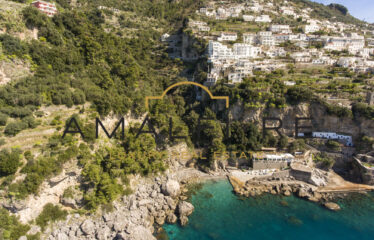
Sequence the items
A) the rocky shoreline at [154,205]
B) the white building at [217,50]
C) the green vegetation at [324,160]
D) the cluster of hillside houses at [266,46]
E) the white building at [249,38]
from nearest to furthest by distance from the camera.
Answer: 1. the rocky shoreline at [154,205]
2. the green vegetation at [324,160]
3. the cluster of hillside houses at [266,46]
4. the white building at [217,50]
5. the white building at [249,38]

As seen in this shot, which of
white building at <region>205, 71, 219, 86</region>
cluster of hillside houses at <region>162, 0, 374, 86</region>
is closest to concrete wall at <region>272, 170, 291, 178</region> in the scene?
cluster of hillside houses at <region>162, 0, 374, 86</region>

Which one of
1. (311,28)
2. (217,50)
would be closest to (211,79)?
(217,50)

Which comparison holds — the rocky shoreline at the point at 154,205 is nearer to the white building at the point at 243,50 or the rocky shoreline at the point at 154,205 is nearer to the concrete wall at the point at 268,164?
the concrete wall at the point at 268,164

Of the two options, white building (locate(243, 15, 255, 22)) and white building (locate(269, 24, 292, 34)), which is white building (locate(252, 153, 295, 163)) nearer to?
white building (locate(269, 24, 292, 34))

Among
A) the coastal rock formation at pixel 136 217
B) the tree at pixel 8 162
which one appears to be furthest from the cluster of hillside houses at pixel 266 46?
the tree at pixel 8 162

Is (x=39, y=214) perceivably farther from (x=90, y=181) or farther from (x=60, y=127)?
(x=60, y=127)
